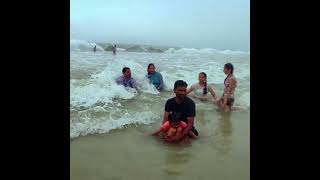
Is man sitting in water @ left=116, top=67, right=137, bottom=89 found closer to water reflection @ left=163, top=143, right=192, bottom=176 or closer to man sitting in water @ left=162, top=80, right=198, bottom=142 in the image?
man sitting in water @ left=162, top=80, right=198, bottom=142

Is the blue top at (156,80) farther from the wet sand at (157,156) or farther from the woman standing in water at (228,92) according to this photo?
the wet sand at (157,156)

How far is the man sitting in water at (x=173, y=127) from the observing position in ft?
11.7

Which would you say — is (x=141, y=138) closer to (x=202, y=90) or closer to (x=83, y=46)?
(x=202, y=90)

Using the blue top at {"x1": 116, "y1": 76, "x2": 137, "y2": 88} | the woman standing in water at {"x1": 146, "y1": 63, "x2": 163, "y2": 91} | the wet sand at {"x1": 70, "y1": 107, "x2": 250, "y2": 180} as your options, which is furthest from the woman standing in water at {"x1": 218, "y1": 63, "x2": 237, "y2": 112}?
the blue top at {"x1": 116, "y1": 76, "x2": 137, "y2": 88}

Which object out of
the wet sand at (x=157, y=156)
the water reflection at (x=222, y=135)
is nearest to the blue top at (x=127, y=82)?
the water reflection at (x=222, y=135)

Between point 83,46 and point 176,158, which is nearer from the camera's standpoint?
point 176,158

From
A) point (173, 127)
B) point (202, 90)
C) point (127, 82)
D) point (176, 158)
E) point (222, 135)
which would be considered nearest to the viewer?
point (176, 158)

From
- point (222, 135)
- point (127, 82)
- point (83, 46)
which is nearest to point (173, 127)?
point (222, 135)

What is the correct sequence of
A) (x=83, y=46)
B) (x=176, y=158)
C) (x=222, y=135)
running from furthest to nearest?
(x=83, y=46), (x=222, y=135), (x=176, y=158)

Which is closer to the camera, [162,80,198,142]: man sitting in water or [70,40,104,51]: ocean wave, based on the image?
[162,80,198,142]: man sitting in water

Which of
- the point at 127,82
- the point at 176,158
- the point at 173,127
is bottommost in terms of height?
the point at 176,158

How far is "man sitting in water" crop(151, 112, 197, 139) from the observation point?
11.7 ft

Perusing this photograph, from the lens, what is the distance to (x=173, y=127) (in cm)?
360
